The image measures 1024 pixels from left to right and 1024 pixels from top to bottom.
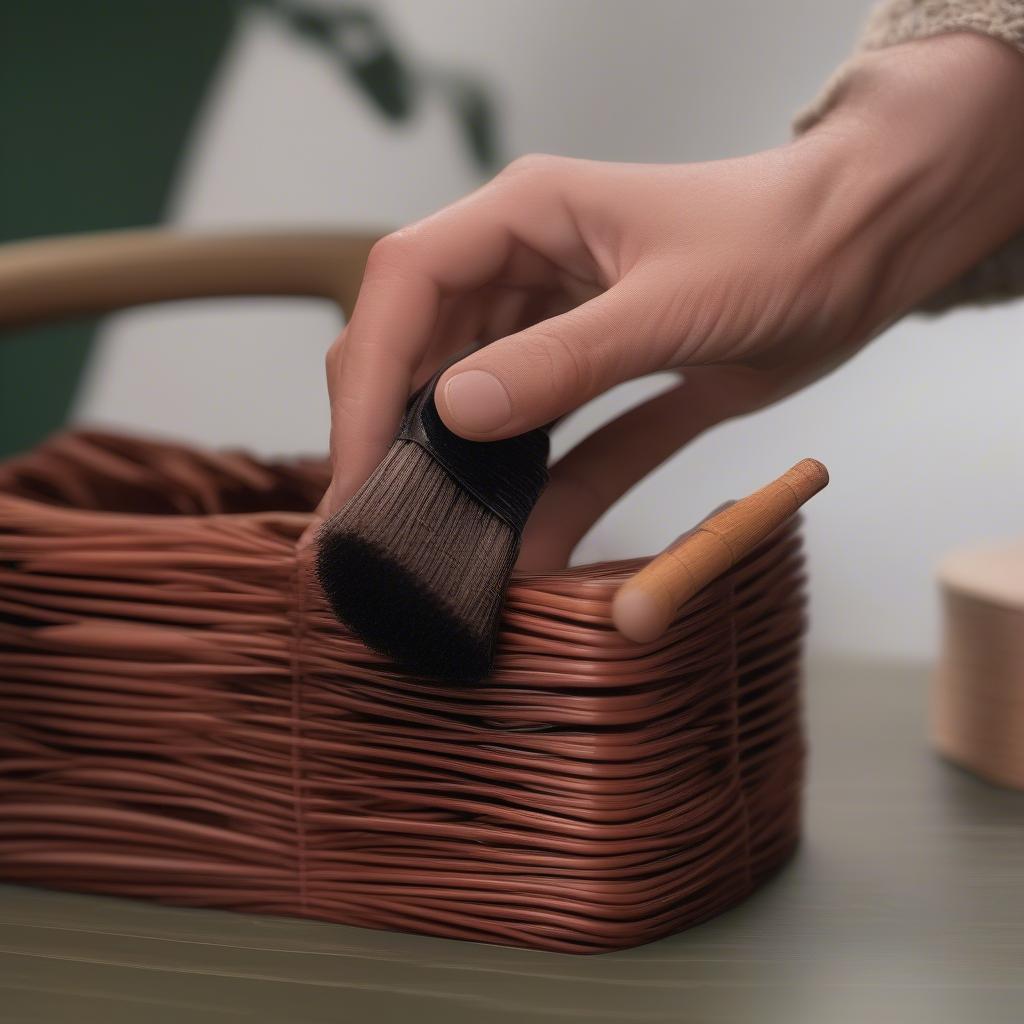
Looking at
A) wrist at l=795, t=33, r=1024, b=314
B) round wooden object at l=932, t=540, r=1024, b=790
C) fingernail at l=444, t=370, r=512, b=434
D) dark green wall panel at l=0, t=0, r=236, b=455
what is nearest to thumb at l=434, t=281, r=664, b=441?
fingernail at l=444, t=370, r=512, b=434

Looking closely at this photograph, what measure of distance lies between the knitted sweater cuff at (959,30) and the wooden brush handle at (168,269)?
260 mm

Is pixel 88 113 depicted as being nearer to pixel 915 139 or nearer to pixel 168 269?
pixel 168 269

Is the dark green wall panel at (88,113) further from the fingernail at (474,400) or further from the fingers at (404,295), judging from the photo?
the fingernail at (474,400)

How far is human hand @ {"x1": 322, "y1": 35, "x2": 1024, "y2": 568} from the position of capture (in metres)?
0.44

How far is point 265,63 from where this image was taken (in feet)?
4.70

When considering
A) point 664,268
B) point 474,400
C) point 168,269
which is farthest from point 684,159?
point 474,400

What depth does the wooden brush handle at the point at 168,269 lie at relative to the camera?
670 mm

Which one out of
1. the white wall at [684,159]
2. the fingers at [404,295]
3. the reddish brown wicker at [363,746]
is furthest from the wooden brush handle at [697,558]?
the white wall at [684,159]

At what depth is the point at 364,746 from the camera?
1.39ft

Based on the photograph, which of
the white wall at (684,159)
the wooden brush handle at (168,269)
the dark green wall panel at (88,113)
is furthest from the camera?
the dark green wall panel at (88,113)

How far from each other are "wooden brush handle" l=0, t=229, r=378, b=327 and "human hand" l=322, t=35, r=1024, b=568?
0.16 meters

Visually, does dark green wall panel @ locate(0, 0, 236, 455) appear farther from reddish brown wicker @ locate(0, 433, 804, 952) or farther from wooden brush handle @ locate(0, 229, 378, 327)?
reddish brown wicker @ locate(0, 433, 804, 952)

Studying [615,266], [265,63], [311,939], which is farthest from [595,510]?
[265,63]

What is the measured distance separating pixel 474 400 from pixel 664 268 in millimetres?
116
